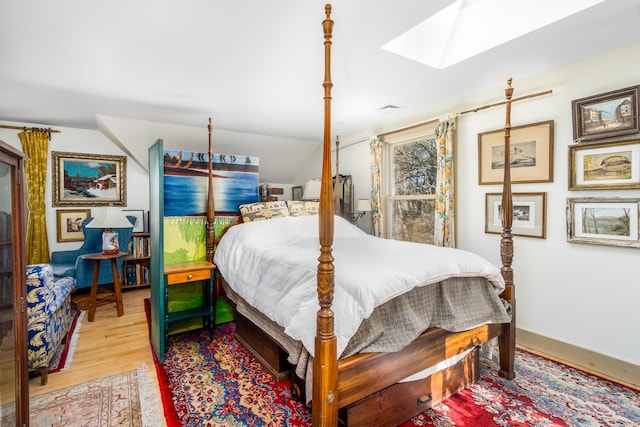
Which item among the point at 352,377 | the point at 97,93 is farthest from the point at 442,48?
the point at 97,93

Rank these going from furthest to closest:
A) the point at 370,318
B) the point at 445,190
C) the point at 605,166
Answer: the point at 445,190 → the point at 605,166 → the point at 370,318

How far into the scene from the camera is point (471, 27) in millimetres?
2295

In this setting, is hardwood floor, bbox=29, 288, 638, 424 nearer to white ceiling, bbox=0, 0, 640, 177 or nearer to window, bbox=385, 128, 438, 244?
window, bbox=385, 128, 438, 244

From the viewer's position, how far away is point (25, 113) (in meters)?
3.58

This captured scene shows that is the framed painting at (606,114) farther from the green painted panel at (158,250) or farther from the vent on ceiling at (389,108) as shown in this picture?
the green painted panel at (158,250)

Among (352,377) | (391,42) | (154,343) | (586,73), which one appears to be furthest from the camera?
(154,343)

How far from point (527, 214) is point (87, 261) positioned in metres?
4.78

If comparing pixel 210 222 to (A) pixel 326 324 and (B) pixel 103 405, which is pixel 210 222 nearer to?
(B) pixel 103 405

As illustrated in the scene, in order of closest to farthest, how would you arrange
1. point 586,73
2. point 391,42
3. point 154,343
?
point 391,42 < point 586,73 < point 154,343

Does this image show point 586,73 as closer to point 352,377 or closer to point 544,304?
point 544,304

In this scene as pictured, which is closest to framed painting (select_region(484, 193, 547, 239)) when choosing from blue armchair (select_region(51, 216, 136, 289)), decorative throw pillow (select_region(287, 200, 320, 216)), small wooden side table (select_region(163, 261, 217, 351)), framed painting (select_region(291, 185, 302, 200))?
decorative throw pillow (select_region(287, 200, 320, 216))

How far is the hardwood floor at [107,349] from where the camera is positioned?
2.21 m

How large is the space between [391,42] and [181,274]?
2.41m

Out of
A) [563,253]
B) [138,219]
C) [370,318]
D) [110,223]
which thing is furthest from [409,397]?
[138,219]
